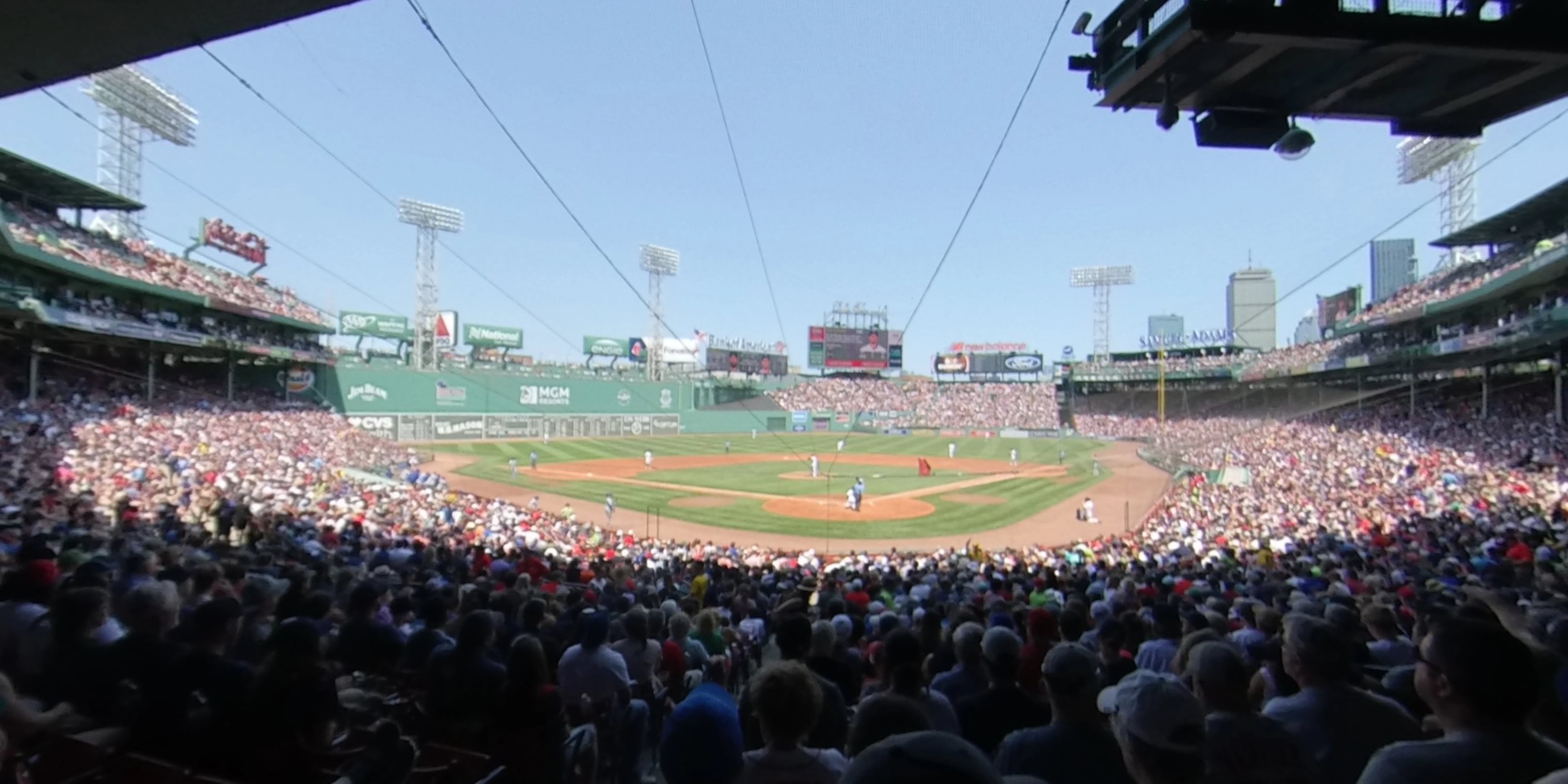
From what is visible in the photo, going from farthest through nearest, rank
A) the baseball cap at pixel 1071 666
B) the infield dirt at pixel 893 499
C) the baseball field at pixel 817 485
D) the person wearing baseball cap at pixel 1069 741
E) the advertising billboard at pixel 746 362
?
the advertising billboard at pixel 746 362
the baseball field at pixel 817 485
the infield dirt at pixel 893 499
the baseball cap at pixel 1071 666
the person wearing baseball cap at pixel 1069 741

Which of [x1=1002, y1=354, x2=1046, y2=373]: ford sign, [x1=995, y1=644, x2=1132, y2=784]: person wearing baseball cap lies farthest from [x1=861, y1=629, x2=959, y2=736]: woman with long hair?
[x1=1002, y1=354, x2=1046, y2=373]: ford sign

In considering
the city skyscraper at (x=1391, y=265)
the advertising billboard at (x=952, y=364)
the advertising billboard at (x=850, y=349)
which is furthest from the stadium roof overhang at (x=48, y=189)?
the city skyscraper at (x=1391, y=265)

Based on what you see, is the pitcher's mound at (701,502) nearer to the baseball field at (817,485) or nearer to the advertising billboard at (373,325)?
the baseball field at (817,485)

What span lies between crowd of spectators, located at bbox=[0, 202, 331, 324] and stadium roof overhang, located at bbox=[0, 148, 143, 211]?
2.12 ft

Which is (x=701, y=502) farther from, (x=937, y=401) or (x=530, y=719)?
(x=937, y=401)

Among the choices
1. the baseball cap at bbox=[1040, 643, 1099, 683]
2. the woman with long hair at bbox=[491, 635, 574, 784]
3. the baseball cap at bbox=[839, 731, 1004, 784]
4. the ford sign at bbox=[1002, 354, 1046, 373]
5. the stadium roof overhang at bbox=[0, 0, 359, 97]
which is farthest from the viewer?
the ford sign at bbox=[1002, 354, 1046, 373]

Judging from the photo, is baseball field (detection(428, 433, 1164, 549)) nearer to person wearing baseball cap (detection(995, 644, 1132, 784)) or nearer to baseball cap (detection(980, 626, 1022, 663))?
baseball cap (detection(980, 626, 1022, 663))

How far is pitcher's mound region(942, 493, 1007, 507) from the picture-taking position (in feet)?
107

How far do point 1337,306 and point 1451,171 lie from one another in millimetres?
26056

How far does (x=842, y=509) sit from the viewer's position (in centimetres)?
3136

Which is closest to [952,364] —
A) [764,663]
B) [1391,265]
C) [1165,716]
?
[764,663]

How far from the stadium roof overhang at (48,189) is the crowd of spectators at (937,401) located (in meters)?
55.1

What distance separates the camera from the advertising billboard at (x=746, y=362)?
80.8 meters

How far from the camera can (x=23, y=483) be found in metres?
16.6
